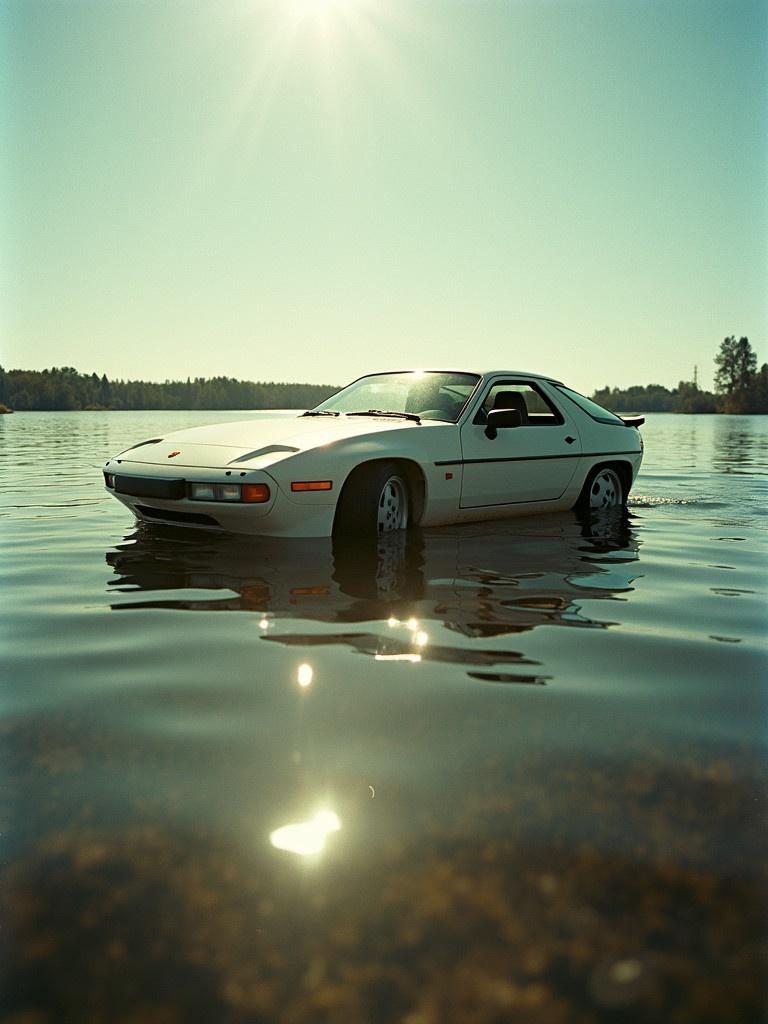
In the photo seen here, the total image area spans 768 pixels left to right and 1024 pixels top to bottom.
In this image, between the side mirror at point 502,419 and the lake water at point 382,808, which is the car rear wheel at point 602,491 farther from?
the lake water at point 382,808

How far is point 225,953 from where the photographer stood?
1.71 metres

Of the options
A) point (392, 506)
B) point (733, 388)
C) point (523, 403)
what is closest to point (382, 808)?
point (392, 506)

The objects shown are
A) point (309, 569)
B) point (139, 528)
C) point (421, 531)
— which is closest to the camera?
point (309, 569)

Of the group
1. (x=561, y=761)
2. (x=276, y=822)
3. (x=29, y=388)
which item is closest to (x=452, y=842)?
(x=276, y=822)

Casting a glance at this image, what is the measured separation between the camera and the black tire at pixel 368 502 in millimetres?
6840

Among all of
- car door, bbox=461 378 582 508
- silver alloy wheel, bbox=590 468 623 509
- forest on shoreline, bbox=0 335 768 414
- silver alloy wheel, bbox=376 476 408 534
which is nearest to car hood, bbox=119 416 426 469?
silver alloy wheel, bbox=376 476 408 534

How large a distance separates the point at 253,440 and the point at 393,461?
42.5 inches

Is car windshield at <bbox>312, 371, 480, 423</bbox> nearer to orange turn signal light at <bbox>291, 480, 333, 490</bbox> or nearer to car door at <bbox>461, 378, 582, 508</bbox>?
car door at <bbox>461, 378, 582, 508</bbox>

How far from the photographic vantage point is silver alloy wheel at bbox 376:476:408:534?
7180 millimetres

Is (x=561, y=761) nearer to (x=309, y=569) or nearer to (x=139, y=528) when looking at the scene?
(x=309, y=569)

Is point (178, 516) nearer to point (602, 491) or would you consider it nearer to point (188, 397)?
point (602, 491)

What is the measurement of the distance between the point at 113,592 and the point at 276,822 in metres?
3.43

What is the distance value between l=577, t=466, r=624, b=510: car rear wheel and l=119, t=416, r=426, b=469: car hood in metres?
2.45

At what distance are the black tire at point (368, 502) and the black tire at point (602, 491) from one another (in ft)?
8.60
